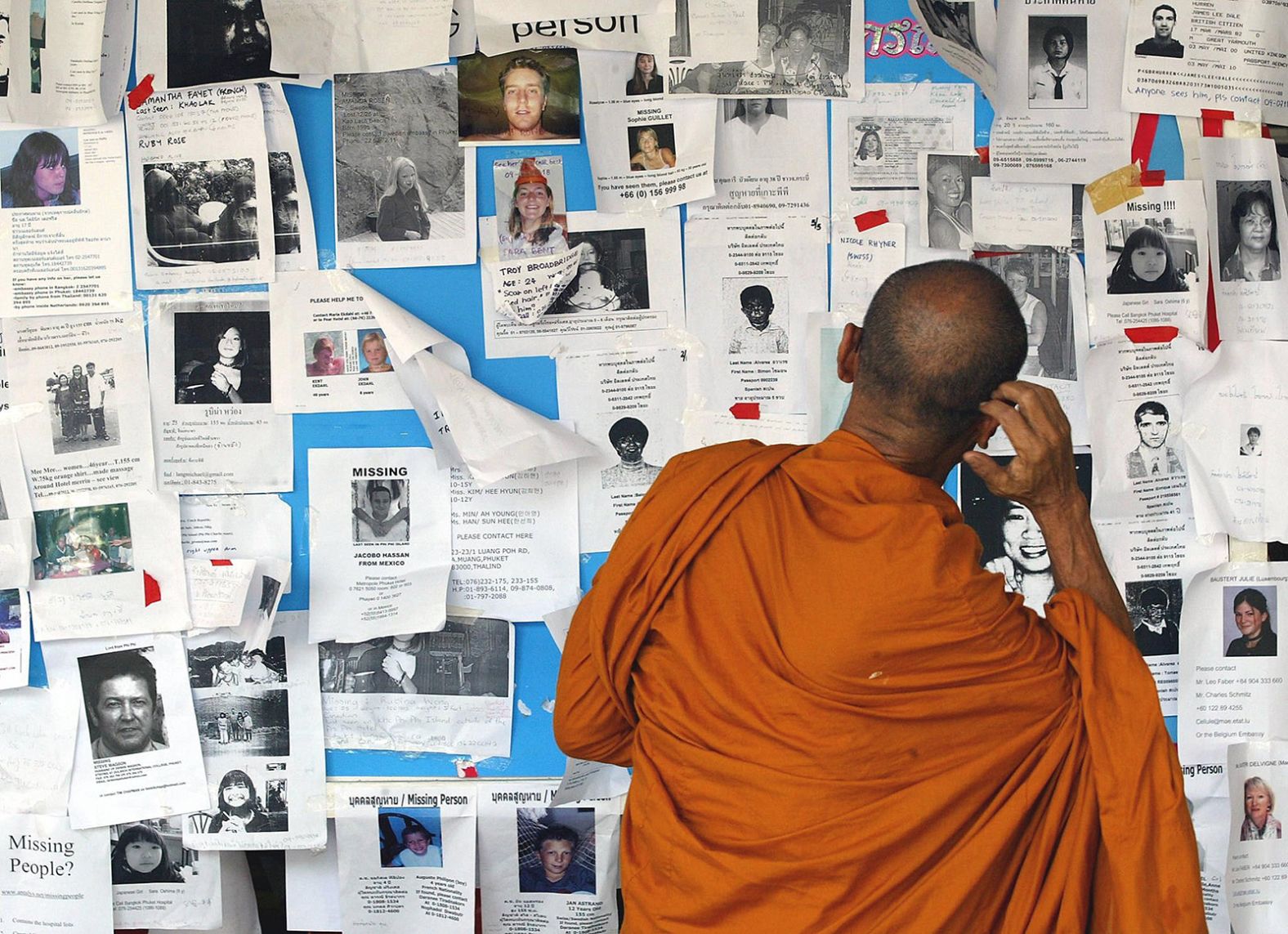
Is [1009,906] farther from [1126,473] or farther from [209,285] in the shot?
[209,285]

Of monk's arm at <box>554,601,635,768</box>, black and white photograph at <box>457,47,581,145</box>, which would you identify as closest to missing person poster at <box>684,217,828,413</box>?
black and white photograph at <box>457,47,581,145</box>

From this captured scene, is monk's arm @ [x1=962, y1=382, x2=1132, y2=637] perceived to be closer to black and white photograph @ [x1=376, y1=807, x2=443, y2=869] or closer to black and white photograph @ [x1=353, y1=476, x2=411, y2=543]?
black and white photograph @ [x1=353, y1=476, x2=411, y2=543]

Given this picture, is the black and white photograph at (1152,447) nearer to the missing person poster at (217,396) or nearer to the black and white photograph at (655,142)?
the black and white photograph at (655,142)

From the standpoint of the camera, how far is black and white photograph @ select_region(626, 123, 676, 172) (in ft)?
5.25

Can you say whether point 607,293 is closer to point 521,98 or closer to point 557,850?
point 521,98

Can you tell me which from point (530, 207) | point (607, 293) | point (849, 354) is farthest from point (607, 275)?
point (849, 354)

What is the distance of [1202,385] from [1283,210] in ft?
0.84

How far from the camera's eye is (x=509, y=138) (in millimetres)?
1610

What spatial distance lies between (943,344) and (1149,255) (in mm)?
748

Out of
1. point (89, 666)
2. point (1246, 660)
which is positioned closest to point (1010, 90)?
point (1246, 660)

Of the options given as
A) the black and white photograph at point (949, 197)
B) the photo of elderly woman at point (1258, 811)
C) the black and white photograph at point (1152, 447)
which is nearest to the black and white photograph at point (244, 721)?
the black and white photograph at point (949, 197)

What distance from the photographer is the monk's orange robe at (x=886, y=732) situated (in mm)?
1014

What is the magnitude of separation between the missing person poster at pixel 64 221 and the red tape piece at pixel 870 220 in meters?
0.98

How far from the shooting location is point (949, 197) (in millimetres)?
1609
